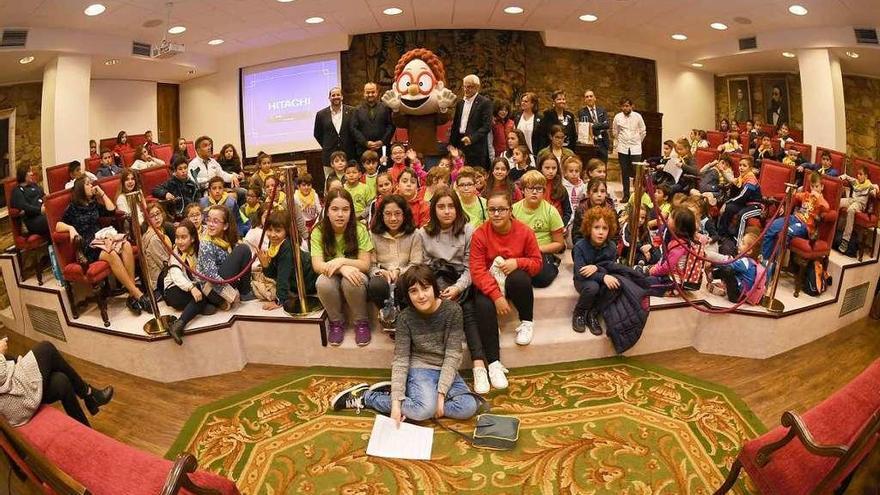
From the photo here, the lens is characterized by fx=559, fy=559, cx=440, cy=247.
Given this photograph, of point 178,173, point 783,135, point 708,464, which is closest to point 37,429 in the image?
point 708,464

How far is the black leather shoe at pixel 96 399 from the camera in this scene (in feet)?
9.90

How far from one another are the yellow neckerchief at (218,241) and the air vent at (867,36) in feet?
20.5

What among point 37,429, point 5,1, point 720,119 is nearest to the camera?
point 37,429

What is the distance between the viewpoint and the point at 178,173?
5.51 m

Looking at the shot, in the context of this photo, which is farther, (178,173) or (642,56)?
(642,56)

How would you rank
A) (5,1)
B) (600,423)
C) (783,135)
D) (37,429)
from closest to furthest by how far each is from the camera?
(37,429)
(600,423)
(5,1)
(783,135)

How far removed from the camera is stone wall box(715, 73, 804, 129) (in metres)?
6.23

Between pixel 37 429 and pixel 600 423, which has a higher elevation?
pixel 37 429

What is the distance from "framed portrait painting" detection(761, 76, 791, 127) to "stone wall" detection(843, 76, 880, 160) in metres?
0.79

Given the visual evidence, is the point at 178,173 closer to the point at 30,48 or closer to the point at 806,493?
the point at 30,48

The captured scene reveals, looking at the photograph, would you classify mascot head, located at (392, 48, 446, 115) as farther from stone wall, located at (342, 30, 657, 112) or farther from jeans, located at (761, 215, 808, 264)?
stone wall, located at (342, 30, 657, 112)

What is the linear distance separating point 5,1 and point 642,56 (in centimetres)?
811

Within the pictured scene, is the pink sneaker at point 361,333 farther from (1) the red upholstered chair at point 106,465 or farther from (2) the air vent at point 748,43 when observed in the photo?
(2) the air vent at point 748,43

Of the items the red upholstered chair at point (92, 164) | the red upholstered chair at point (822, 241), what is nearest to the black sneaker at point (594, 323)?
the red upholstered chair at point (822, 241)
